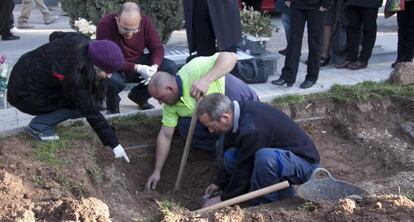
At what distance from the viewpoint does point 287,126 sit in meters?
4.34

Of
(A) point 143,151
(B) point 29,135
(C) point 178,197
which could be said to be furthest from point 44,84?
(C) point 178,197

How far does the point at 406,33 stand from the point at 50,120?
4.43 metres

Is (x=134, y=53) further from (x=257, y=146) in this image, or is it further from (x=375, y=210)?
(x=375, y=210)

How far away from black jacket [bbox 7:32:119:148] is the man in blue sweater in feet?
3.09

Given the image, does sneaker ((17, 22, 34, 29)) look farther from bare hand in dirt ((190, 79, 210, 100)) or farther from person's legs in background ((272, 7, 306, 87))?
bare hand in dirt ((190, 79, 210, 100))

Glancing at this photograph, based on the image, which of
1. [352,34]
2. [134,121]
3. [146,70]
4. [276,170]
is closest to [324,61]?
[352,34]

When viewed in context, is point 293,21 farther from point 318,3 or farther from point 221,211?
point 221,211

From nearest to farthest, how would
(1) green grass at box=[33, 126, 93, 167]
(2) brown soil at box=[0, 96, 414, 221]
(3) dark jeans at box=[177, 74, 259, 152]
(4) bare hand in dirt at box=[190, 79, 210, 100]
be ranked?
(2) brown soil at box=[0, 96, 414, 221] → (4) bare hand in dirt at box=[190, 79, 210, 100] → (1) green grass at box=[33, 126, 93, 167] → (3) dark jeans at box=[177, 74, 259, 152]

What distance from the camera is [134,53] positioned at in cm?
588

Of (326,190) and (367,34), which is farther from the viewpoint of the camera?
(367,34)

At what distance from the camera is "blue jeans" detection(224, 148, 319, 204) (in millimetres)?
4262

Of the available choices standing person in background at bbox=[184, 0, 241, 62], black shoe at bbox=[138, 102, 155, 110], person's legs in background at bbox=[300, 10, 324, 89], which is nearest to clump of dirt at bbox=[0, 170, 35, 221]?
black shoe at bbox=[138, 102, 155, 110]

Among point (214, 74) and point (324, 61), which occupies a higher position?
point (214, 74)

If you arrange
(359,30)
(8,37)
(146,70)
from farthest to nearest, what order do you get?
(8,37) → (359,30) → (146,70)
